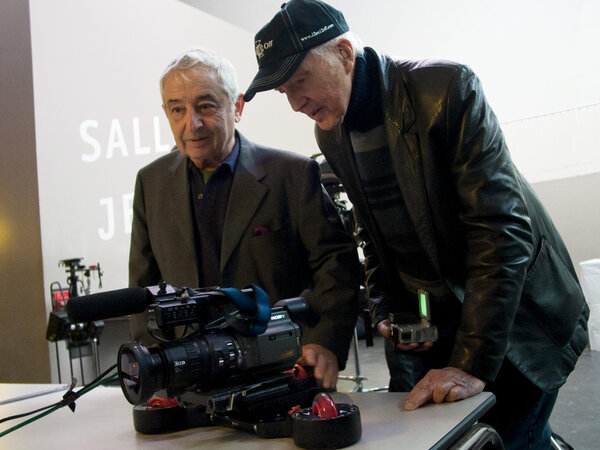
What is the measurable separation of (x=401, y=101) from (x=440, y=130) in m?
0.11

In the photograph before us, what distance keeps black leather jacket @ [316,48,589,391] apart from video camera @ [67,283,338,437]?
0.33 m

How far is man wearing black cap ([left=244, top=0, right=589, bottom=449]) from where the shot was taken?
1.15m

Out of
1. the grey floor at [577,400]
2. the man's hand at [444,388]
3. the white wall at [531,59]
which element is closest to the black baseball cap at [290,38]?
the man's hand at [444,388]

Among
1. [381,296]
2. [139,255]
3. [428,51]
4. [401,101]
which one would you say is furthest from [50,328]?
[428,51]

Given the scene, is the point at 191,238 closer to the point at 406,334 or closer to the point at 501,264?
the point at 406,334

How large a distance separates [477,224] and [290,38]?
1.68 feet

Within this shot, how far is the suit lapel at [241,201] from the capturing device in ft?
4.91

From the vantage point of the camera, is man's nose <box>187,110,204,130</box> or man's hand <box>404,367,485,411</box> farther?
man's nose <box>187,110,204,130</box>

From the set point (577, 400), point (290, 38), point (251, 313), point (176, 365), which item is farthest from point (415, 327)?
point (577, 400)

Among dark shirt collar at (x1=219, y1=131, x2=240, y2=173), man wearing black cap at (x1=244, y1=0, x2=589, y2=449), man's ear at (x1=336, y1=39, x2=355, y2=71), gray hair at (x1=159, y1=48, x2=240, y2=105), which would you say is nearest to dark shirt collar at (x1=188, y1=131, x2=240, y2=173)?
dark shirt collar at (x1=219, y1=131, x2=240, y2=173)

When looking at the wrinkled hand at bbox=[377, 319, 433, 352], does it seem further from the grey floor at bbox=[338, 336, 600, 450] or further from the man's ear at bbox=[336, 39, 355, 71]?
the grey floor at bbox=[338, 336, 600, 450]

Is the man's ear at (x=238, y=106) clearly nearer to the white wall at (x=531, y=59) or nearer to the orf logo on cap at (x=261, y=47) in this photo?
the orf logo on cap at (x=261, y=47)

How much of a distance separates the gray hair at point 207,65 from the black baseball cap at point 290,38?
0.29 metres

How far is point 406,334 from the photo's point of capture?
Answer: 4.03 feet
